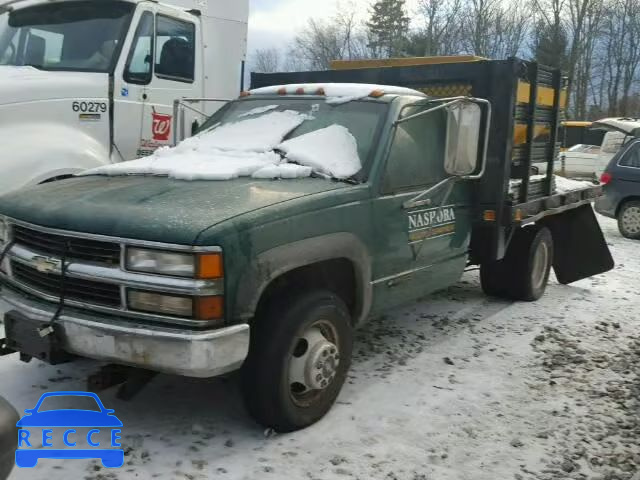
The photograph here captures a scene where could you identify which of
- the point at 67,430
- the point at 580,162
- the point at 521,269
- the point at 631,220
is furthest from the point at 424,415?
the point at 580,162

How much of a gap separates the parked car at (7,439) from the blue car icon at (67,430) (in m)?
1.14

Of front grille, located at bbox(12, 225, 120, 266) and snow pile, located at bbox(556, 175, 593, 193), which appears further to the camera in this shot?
snow pile, located at bbox(556, 175, 593, 193)

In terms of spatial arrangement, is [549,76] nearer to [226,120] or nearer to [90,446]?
[226,120]

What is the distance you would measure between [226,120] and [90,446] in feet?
9.06

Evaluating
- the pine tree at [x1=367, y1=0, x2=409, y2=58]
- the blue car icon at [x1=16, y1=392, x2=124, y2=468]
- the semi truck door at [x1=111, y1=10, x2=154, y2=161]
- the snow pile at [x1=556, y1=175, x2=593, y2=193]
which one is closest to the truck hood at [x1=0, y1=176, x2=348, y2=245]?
the blue car icon at [x1=16, y1=392, x2=124, y2=468]

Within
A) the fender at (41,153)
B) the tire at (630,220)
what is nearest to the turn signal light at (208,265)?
the fender at (41,153)

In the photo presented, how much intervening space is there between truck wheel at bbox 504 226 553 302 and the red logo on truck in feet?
12.3

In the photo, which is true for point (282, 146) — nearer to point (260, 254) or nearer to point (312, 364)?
point (260, 254)

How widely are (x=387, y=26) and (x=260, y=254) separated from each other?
55.2 meters

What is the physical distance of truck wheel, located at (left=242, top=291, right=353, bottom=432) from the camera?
3.60 metres

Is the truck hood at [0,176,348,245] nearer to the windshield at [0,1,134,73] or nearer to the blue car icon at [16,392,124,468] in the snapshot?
the blue car icon at [16,392,124,468]

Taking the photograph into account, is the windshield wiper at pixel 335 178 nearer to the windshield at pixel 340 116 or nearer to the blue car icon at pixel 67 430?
the windshield at pixel 340 116

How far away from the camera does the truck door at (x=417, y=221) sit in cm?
445

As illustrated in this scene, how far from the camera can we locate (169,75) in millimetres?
7094
